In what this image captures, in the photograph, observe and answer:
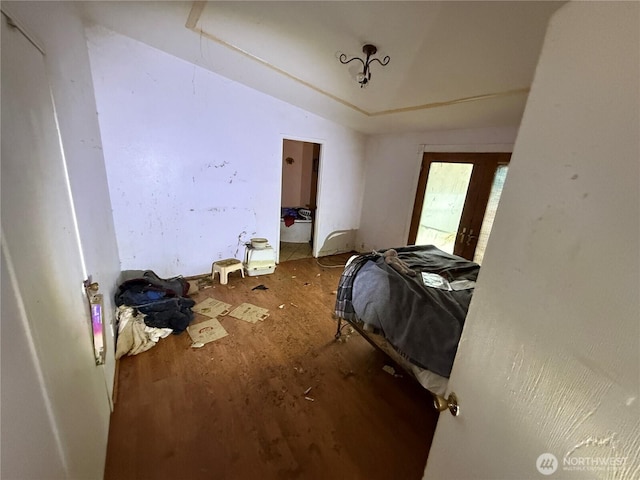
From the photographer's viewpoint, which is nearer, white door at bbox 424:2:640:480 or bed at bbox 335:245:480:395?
white door at bbox 424:2:640:480

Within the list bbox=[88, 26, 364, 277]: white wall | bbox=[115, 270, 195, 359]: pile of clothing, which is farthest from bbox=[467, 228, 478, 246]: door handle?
bbox=[115, 270, 195, 359]: pile of clothing

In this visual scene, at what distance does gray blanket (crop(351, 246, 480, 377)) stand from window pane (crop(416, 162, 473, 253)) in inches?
48.1

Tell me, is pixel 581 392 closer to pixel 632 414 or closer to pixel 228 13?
pixel 632 414

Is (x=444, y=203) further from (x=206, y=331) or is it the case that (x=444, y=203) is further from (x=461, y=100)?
(x=206, y=331)

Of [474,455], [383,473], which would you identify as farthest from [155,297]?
[474,455]

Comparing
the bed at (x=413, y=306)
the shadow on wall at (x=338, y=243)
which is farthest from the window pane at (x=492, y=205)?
the shadow on wall at (x=338, y=243)

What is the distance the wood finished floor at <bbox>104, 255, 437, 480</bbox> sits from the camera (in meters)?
1.41

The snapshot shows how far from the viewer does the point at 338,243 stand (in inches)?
186

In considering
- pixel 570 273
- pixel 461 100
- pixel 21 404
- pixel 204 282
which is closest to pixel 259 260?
pixel 204 282

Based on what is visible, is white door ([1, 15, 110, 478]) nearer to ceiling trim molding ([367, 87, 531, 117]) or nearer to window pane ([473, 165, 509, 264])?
ceiling trim molding ([367, 87, 531, 117])

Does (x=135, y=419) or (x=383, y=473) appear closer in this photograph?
(x=383, y=473)

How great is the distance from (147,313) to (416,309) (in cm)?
225

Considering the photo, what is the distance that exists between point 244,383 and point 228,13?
2549 mm

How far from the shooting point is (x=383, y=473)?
141 cm
